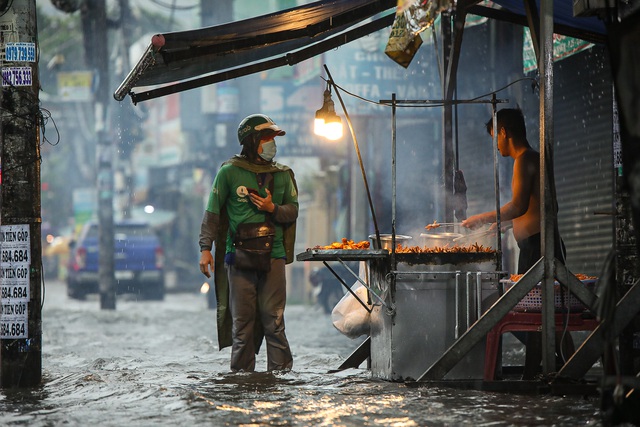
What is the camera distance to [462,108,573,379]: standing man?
27.2 ft

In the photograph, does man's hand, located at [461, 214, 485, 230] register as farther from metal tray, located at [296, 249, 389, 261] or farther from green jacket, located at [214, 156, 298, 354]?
green jacket, located at [214, 156, 298, 354]

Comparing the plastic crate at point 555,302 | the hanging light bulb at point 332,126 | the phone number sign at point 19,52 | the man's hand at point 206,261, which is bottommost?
the plastic crate at point 555,302

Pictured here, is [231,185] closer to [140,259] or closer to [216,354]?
[216,354]

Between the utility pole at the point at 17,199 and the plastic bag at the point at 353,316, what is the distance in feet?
9.00

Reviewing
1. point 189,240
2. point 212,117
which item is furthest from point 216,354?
point 189,240

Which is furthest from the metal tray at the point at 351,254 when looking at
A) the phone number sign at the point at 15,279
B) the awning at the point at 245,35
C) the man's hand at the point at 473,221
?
the phone number sign at the point at 15,279

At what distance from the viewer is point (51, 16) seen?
174ft

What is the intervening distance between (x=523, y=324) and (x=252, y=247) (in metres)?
2.54

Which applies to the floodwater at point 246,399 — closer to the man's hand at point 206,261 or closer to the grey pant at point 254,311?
the grey pant at point 254,311

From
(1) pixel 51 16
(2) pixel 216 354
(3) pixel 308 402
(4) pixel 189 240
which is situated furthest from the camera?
(1) pixel 51 16

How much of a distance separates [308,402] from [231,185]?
2.59 m

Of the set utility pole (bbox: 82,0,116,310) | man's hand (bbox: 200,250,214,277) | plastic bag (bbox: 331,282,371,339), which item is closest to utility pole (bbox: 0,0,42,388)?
man's hand (bbox: 200,250,214,277)

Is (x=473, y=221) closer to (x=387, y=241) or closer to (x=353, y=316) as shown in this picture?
(x=387, y=241)

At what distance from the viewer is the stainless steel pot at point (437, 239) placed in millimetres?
8570
